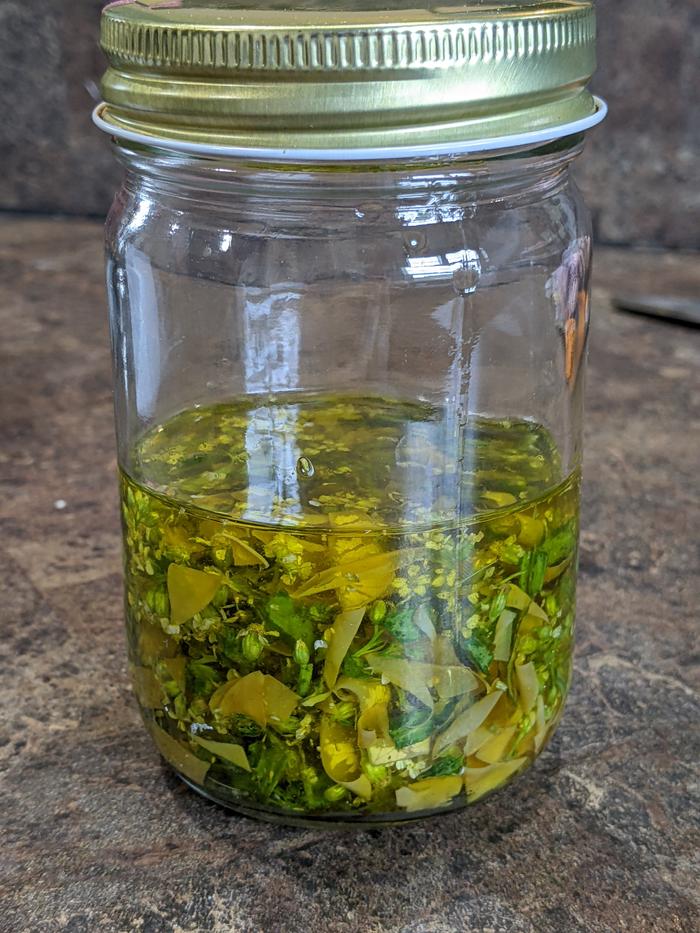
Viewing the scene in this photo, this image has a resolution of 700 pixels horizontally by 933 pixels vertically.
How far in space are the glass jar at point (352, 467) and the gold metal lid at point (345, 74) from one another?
0.01m

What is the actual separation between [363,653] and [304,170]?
0.22 meters

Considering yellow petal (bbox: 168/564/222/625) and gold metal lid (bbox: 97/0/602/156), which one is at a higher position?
gold metal lid (bbox: 97/0/602/156)

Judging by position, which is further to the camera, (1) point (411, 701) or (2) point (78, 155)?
(2) point (78, 155)

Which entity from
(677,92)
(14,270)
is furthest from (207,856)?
(677,92)

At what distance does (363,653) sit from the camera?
1.75 ft

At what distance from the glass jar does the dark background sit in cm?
115

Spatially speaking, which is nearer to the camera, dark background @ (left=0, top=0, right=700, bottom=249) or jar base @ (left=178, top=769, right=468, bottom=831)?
jar base @ (left=178, top=769, right=468, bottom=831)

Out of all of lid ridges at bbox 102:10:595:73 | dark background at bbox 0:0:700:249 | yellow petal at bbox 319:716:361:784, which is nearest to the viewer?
lid ridges at bbox 102:10:595:73

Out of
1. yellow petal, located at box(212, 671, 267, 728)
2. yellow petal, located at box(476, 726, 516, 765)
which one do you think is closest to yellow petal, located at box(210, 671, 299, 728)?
yellow petal, located at box(212, 671, 267, 728)

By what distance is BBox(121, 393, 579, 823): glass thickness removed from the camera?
1.76ft

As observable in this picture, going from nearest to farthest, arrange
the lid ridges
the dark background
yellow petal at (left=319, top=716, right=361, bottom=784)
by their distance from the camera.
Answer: the lid ridges < yellow petal at (left=319, top=716, right=361, bottom=784) < the dark background

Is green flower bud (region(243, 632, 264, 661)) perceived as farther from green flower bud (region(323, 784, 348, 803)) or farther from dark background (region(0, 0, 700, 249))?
dark background (region(0, 0, 700, 249))

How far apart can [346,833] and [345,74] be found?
1.22ft

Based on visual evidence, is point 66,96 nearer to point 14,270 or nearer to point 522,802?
point 14,270
